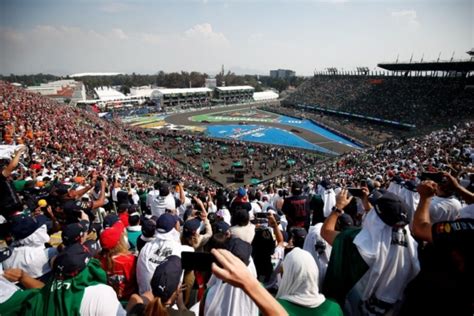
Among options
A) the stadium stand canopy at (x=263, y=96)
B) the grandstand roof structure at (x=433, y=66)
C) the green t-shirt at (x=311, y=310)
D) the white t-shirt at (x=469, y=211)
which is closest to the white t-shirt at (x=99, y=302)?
the green t-shirt at (x=311, y=310)

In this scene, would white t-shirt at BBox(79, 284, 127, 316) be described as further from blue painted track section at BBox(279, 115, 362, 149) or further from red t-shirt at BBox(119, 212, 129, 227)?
blue painted track section at BBox(279, 115, 362, 149)

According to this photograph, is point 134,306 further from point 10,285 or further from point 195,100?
point 195,100

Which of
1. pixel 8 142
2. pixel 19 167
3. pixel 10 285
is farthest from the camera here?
pixel 8 142

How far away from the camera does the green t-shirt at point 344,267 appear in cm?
285

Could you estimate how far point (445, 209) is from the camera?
422 centimetres

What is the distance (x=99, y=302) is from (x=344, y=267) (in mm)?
2299

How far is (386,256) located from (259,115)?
2730 inches

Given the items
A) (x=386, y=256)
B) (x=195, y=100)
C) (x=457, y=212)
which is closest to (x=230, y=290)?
(x=386, y=256)

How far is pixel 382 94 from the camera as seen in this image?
62188mm

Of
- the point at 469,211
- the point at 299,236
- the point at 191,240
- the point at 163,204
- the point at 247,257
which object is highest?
the point at 469,211

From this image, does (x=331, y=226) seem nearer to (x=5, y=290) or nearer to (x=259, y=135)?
(x=5, y=290)

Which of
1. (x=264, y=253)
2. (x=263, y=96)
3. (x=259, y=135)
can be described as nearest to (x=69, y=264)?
(x=264, y=253)

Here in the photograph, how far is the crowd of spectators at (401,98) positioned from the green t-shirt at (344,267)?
44345 millimetres

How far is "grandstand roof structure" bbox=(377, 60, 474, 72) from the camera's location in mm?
46603
